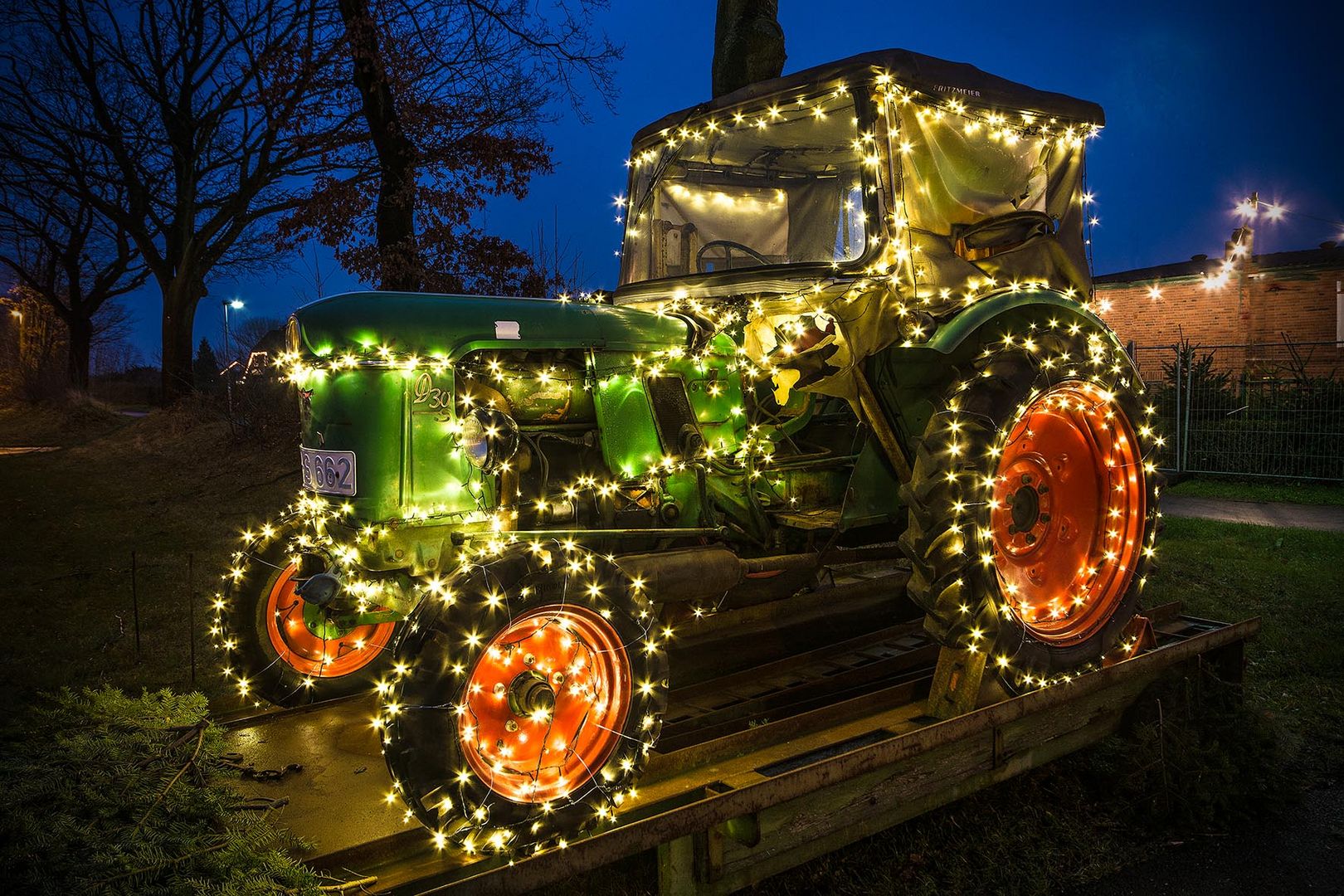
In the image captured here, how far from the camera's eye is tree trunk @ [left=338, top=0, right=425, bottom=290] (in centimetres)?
977

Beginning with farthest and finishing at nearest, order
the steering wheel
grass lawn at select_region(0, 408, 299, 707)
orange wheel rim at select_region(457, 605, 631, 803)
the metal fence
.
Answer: the metal fence
grass lawn at select_region(0, 408, 299, 707)
the steering wheel
orange wheel rim at select_region(457, 605, 631, 803)

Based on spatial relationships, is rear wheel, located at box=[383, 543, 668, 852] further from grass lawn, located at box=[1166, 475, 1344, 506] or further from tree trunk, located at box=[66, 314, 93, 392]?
tree trunk, located at box=[66, 314, 93, 392]

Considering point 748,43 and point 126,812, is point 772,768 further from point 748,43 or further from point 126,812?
point 748,43

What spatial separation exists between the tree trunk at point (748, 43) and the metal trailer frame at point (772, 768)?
7.79 metres

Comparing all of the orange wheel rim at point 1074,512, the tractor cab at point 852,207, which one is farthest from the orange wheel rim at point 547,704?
the orange wheel rim at point 1074,512

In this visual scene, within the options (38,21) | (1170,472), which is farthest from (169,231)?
(1170,472)

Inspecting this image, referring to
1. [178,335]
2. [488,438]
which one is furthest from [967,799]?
[178,335]

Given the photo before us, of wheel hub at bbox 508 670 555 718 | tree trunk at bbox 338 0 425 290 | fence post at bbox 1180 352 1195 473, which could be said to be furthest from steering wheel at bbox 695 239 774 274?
fence post at bbox 1180 352 1195 473

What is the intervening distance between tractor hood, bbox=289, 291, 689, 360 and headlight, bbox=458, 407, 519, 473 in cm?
23

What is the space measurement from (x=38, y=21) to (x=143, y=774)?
64.8 ft

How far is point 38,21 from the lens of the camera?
55.6ft

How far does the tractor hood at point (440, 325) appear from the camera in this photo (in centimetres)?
297

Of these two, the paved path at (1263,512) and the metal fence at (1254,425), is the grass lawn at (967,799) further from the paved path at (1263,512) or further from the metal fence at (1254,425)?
the metal fence at (1254,425)

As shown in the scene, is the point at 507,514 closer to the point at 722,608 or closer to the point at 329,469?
the point at 329,469
